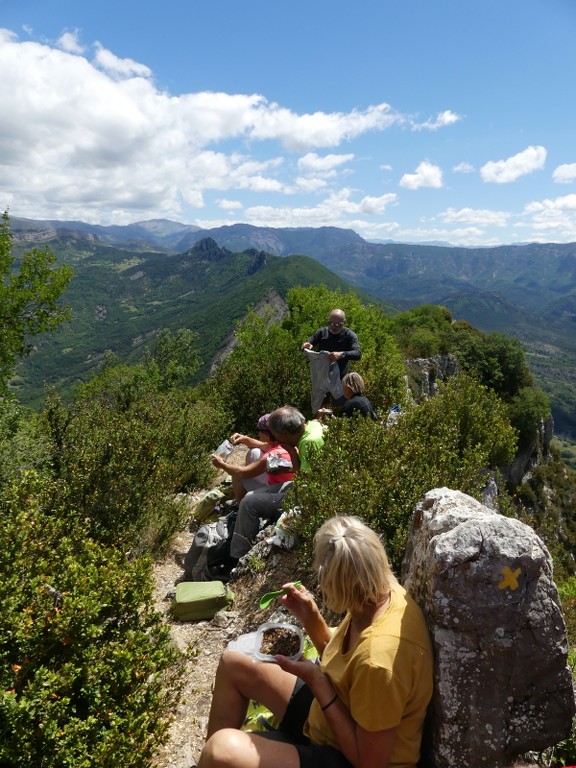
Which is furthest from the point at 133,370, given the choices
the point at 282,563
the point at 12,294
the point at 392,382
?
the point at 282,563

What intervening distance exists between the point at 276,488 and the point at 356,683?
149 inches

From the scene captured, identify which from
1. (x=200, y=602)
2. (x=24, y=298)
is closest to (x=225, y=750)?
(x=200, y=602)

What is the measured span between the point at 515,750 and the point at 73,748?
7.92 feet

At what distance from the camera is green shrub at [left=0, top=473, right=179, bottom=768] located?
2.59 metres

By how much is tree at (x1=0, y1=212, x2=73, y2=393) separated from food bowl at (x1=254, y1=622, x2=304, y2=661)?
1660cm

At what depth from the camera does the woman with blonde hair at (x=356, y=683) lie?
2.40 metres

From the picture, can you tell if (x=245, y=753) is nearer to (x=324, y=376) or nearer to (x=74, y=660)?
(x=74, y=660)

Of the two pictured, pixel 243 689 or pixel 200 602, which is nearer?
pixel 243 689

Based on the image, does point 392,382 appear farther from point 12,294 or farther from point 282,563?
point 12,294

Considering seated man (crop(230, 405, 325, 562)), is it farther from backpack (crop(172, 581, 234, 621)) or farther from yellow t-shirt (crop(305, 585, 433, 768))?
yellow t-shirt (crop(305, 585, 433, 768))

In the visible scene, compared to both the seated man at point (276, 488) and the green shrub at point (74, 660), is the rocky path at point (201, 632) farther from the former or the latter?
the seated man at point (276, 488)

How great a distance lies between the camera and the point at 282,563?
5.31 meters

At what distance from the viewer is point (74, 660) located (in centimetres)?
296

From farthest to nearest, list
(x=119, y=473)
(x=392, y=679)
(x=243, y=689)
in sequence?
1. (x=119, y=473)
2. (x=243, y=689)
3. (x=392, y=679)
